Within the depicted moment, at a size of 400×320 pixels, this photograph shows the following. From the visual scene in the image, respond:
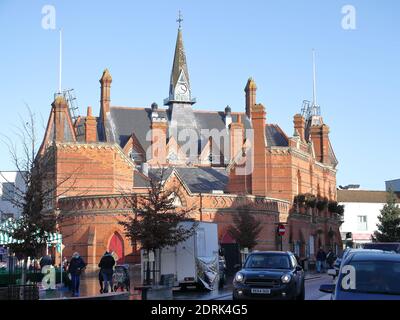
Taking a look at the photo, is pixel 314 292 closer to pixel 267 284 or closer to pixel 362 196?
pixel 267 284

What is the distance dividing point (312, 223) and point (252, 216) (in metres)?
19.1

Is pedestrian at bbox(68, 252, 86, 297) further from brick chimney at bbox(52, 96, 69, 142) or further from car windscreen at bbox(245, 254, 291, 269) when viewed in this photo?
brick chimney at bbox(52, 96, 69, 142)

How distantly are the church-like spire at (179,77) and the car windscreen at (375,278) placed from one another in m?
82.7

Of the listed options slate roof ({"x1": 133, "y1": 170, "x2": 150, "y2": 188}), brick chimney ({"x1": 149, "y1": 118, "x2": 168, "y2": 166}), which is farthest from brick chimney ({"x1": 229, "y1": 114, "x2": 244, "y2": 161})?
slate roof ({"x1": 133, "y1": 170, "x2": 150, "y2": 188})

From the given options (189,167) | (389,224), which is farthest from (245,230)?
(389,224)

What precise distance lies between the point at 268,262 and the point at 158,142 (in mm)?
61908

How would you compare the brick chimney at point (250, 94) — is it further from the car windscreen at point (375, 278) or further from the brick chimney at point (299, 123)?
the car windscreen at point (375, 278)

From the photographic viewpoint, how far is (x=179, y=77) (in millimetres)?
99750

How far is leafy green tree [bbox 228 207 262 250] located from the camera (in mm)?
54562

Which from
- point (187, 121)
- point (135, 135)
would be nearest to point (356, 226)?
point (187, 121)

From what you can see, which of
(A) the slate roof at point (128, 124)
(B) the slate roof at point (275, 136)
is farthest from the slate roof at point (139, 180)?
(A) the slate roof at point (128, 124)

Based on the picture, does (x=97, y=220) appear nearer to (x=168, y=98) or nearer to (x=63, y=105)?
(x=63, y=105)

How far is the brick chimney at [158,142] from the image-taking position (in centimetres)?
8238

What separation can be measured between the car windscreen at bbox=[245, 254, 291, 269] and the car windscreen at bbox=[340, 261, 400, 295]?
26.0ft
